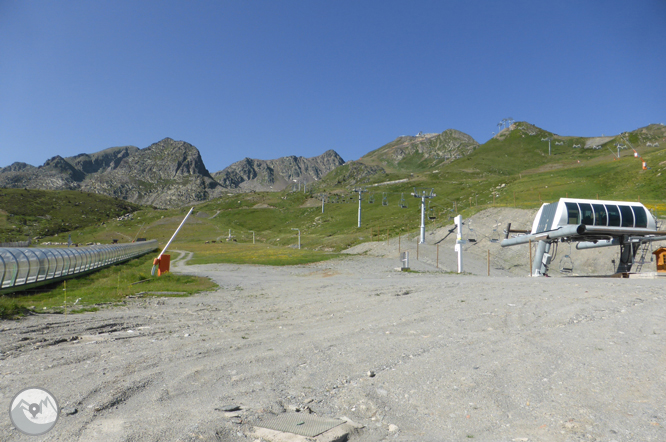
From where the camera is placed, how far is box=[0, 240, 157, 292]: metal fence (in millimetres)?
24422

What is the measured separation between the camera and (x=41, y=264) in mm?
29734

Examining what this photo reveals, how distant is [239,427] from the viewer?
512 cm

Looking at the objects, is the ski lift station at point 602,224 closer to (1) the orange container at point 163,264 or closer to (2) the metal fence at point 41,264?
(1) the orange container at point 163,264

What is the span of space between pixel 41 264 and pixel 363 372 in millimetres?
32371

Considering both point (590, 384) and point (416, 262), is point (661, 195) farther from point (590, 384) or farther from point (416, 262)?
point (590, 384)

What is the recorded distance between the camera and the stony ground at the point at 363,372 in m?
5.27

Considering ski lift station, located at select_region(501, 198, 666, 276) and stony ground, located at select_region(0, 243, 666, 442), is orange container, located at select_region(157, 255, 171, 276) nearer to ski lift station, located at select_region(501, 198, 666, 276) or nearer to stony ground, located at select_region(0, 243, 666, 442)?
stony ground, located at select_region(0, 243, 666, 442)

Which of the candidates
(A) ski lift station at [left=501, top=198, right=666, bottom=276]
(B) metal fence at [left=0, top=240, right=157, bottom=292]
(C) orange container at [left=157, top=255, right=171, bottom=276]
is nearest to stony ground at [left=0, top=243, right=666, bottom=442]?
(B) metal fence at [left=0, top=240, right=157, bottom=292]

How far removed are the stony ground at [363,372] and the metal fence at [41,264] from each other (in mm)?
15662

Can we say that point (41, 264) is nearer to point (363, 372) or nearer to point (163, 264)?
point (163, 264)

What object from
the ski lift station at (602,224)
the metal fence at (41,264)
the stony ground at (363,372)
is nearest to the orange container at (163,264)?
the metal fence at (41,264)

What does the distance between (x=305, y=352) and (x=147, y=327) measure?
5.84 m

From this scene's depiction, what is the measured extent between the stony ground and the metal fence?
1566cm

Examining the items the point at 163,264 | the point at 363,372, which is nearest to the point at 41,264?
the point at 163,264
